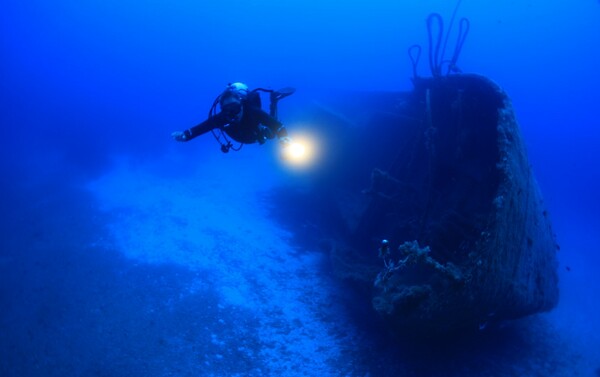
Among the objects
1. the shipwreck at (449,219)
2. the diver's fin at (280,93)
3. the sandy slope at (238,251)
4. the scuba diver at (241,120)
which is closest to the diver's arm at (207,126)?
the scuba diver at (241,120)

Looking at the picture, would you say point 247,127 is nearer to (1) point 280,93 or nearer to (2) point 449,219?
(1) point 280,93

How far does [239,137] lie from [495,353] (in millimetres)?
6089

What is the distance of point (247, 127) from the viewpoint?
4.58 meters

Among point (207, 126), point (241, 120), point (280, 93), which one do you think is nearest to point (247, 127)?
point (241, 120)

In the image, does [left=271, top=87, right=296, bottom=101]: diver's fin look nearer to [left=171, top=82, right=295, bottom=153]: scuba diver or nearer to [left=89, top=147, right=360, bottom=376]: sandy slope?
[left=171, top=82, right=295, bottom=153]: scuba diver

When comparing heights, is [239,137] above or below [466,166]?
below

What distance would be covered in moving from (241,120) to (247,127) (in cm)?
16

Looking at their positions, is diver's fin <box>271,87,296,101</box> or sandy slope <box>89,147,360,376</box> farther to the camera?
sandy slope <box>89,147,360,376</box>

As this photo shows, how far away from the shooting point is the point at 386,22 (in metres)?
138

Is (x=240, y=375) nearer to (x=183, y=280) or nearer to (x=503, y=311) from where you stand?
(x=183, y=280)

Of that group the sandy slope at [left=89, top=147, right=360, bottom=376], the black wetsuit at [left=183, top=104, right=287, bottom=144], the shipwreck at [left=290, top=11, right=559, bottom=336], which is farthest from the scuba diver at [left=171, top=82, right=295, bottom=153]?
the sandy slope at [left=89, top=147, right=360, bottom=376]

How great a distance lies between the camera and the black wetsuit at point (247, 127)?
4367 mm

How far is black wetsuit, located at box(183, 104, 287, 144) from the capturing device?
4.37m

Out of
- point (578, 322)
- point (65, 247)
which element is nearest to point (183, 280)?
point (65, 247)
